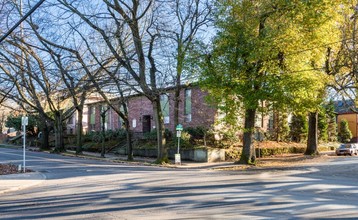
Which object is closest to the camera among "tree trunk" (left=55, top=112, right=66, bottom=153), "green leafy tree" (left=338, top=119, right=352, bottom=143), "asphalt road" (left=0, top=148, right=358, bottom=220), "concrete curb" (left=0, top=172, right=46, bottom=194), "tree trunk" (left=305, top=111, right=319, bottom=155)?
"asphalt road" (left=0, top=148, right=358, bottom=220)

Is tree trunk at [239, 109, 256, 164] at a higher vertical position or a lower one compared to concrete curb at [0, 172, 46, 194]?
higher

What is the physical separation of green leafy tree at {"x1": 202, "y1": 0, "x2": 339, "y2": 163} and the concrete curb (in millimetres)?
12084

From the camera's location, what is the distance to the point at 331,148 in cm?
4791

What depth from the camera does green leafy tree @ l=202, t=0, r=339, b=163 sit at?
2388cm

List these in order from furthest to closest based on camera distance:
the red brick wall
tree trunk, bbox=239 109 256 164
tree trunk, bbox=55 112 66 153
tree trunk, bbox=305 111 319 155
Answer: tree trunk, bbox=55 112 66 153
tree trunk, bbox=305 111 319 155
the red brick wall
tree trunk, bbox=239 109 256 164

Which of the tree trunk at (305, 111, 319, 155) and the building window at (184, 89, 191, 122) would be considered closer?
the tree trunk at (305, 111, 319, 155)

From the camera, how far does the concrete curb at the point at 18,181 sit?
15102mm

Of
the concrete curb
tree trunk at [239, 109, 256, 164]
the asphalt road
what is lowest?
the concrete curb

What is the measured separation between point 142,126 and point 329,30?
1056 inches

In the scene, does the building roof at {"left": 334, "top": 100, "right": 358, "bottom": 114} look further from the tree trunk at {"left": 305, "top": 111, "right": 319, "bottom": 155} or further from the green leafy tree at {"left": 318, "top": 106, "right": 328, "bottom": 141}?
the tree trunk at {"left": 305, "top": 111, "right": 319, "bottom": 155}

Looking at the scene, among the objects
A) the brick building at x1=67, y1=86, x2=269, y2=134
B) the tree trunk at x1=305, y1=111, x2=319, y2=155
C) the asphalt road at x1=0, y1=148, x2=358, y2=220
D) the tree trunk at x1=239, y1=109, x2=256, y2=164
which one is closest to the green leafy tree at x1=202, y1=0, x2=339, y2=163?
the tree trunk at x1=239, y1=109, x2=256, y2=164

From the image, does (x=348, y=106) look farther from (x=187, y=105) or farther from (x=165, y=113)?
(x=165, y=113)

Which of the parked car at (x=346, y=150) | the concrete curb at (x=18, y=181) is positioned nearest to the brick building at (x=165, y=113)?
the concrete curb at (x=18, y=181)

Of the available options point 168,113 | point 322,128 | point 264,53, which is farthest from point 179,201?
point 322,128
